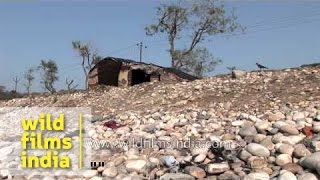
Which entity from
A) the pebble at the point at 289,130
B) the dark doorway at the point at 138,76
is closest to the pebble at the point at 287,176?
the pebble at the point at 289,130

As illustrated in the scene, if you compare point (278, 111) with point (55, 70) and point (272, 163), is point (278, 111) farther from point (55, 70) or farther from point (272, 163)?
point (55, 70)

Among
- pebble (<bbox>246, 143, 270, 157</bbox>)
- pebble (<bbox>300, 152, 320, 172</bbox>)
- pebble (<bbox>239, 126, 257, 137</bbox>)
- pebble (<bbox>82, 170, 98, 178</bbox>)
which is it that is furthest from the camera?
pebble (<bbox>239, 126, 257, 137</bbox>)

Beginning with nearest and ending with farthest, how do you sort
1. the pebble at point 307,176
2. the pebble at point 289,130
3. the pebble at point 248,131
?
the pebble at point 307,176
the pebble at point 289,130
the pebble at point 248,131

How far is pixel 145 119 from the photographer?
384 inches

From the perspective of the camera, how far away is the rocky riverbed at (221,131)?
6.38 m

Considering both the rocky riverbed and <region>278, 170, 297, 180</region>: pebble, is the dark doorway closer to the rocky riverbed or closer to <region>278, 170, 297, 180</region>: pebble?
the rocky riverbed

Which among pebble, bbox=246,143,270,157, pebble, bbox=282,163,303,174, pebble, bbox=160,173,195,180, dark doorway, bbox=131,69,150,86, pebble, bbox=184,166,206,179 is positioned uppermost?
A: dark doorway, bbox=131,69,150,86

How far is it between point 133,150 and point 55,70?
30043mm

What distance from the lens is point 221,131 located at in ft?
26.1

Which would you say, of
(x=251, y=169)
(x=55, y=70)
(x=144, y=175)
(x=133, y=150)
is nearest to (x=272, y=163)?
(x=251, y=169)

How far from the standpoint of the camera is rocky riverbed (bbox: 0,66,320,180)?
6379 mm

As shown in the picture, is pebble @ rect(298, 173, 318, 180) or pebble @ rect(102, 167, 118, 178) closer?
pebble @ rect(298, 173, 318, 180)

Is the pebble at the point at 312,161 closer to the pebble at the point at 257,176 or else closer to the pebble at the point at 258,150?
the pebble at the point at 257,176

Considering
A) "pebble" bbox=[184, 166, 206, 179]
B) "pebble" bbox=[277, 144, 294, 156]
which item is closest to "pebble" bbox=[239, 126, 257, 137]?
"pebble" bbox=[277, 144, 294, 156]
